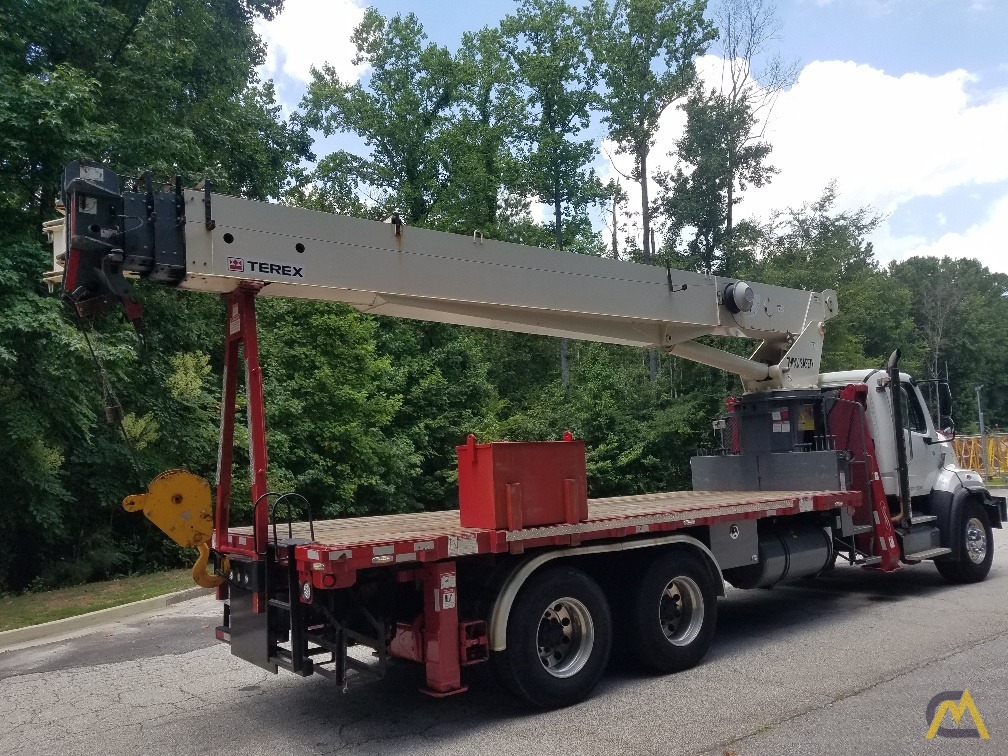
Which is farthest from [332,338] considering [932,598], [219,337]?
[932,598]

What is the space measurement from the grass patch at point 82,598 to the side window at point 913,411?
374 inches

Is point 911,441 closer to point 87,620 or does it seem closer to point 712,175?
point 87,620

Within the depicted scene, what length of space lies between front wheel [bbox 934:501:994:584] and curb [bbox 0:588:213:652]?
34.2ft

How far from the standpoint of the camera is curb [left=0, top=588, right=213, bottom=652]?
33.0 ft

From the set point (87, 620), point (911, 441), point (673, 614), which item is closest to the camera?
point (673, 614)

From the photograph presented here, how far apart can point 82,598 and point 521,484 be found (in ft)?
32.1

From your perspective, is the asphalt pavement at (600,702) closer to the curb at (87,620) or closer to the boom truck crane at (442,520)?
the boom truck crane at (442,520)

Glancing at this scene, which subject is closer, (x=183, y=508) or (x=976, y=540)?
(x=183, y=508)

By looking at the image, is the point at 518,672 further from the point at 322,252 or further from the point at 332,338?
the point at 332,338

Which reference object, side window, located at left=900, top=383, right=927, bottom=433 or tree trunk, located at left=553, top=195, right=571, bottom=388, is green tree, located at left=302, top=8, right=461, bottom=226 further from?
side window, located at left=900, top=383, right=927, bottom=433

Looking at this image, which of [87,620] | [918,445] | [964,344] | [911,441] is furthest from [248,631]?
[964,344]

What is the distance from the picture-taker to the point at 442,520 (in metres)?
7.39

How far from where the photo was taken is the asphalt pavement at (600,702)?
5.35 metres

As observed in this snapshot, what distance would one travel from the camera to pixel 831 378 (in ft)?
34.5
